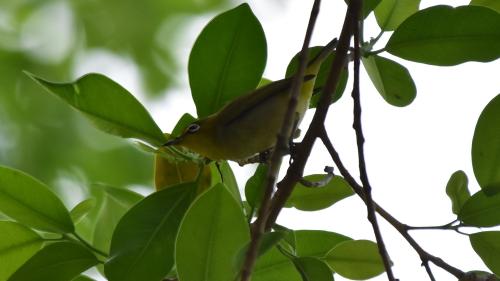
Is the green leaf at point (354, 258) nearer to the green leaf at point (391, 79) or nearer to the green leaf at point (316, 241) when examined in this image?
the green leaf at point (316, 241)

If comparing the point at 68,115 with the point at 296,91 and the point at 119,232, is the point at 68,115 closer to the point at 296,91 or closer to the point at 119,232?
the point at 119,232

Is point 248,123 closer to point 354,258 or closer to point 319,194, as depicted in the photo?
point 319,194

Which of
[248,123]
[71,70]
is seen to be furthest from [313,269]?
[71,70]

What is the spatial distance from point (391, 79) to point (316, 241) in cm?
34

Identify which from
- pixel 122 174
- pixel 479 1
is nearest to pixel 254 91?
pixel 479 1

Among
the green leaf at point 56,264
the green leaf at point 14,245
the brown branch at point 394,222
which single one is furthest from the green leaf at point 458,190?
the green leaf at point 14,245

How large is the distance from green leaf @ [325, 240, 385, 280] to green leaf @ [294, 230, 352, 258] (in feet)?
0.21

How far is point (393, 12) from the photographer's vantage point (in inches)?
61.3

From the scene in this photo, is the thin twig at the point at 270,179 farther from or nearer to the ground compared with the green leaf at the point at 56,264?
farther from the ground

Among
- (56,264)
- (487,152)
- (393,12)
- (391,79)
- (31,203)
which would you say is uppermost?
(393,12)

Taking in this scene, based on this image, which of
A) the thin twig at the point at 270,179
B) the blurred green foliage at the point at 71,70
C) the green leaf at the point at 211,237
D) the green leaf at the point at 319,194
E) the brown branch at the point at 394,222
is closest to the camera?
the thin twig at the point at 270,179

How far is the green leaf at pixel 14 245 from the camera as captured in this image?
139 cm

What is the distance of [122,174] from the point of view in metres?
3.05

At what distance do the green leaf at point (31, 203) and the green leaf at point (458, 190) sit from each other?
70 cm
